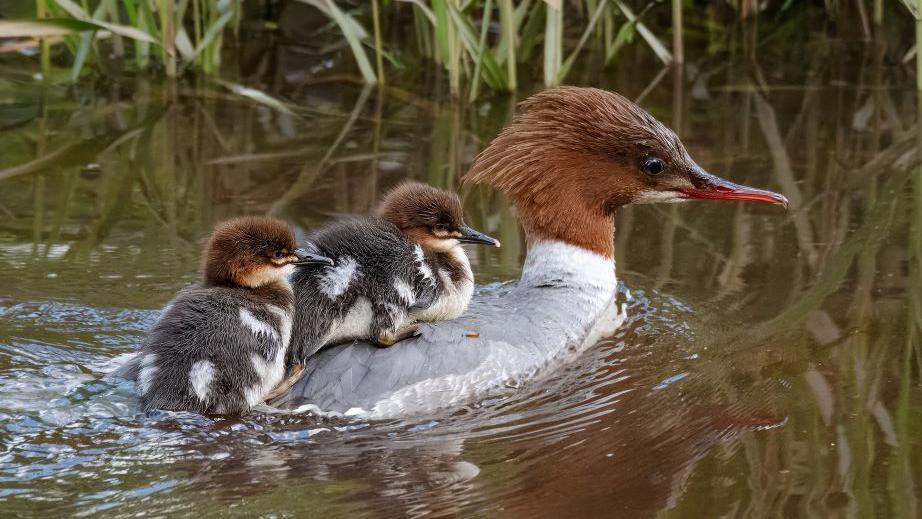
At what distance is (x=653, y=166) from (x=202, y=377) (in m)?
2.15

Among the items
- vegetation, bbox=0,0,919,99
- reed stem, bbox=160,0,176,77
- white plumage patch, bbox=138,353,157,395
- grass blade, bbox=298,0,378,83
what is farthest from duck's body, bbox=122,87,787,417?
reed stem, bbox=160,0,176,77

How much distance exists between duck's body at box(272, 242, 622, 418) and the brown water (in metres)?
0.10

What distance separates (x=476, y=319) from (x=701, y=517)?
60.4 inches

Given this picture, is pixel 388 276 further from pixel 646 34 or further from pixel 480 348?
pixel 646 34

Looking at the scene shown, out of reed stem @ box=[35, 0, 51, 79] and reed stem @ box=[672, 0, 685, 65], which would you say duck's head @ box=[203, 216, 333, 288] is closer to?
reed stem @ box=[35, 0, 51, 79]

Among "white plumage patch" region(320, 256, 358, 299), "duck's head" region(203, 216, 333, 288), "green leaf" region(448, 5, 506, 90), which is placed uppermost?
"green leaf" region(448, 5, 506, 90)

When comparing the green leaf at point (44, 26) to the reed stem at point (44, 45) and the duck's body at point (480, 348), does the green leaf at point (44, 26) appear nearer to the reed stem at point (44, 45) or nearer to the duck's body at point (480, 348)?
the reed stem at point (44, 45)

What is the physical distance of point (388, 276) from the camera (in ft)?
Result: 16.8

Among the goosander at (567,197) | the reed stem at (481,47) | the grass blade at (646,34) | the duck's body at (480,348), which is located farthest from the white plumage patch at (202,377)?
the grass blade at (646,34)

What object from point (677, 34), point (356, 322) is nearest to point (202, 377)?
point (356, 322)

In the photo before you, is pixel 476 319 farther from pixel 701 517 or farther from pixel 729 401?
pixel 701 517

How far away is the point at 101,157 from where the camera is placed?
7.98 meters

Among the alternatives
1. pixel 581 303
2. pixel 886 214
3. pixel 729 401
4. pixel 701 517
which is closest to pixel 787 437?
pixel 729 401

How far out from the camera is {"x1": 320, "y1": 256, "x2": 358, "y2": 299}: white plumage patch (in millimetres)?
5066
